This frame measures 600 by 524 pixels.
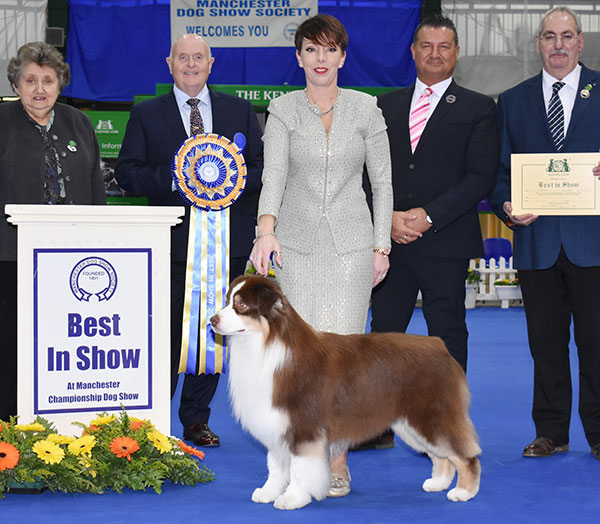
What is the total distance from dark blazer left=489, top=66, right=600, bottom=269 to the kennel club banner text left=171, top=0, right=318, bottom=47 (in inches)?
324

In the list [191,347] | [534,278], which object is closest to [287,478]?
[191,347]

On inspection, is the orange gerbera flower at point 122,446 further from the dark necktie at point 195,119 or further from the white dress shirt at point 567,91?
the white dress shirt at point 567,91

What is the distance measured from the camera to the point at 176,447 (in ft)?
12.1

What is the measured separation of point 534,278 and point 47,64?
111 inches

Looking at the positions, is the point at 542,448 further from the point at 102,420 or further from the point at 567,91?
the point at 102,420

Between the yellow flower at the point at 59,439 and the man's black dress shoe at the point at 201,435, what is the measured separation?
3.48 ft

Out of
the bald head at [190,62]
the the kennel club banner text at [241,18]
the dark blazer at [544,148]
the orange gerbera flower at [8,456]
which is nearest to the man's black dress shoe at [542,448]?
the dark blazer at [544,148]

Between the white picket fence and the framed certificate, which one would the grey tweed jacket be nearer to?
the framed certificate

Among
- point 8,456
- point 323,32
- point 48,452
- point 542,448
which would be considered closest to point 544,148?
point 323,32

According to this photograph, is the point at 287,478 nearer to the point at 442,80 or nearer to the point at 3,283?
the point at 3,283

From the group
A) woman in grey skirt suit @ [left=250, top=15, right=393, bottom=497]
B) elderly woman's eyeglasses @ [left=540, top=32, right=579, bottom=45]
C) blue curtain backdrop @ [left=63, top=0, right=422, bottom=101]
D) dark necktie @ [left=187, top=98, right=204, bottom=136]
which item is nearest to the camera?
woman in grey skirt suit @ [left=250, top=15, right=393, bottom=497]

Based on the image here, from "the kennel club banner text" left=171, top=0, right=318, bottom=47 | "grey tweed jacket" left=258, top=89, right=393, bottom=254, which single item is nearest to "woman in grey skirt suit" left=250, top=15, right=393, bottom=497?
"grey tweed jacket" left=258, top=89, right=393, bottom=254

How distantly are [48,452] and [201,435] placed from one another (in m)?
1.21

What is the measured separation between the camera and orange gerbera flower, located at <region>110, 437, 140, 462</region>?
11.2 ft
